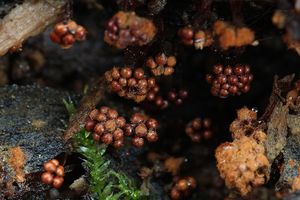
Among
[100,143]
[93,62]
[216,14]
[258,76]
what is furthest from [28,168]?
[258,76]

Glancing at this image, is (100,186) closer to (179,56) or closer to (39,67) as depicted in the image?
(179,56)

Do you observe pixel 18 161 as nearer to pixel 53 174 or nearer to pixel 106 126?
pixel 53 174

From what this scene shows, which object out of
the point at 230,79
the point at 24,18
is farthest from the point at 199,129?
the point at 24,18

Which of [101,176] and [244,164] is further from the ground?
[244,164]

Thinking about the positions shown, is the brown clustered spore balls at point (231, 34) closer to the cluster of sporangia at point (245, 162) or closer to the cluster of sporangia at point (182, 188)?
the cluster of sporangia at point (245, 162)

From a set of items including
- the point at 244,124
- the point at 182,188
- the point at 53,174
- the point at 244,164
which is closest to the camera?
the point at 244,164

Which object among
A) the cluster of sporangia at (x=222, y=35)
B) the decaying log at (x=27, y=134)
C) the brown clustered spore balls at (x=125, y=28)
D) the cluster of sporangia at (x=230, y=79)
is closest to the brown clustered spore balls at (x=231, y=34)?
the cluster of sporangia at (x=222, y=35)

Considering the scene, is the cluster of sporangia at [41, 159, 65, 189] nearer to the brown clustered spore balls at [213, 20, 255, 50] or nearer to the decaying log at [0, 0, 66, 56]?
the decaying log at [0, 0, 66, 56]

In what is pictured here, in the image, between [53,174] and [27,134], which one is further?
[27,134]
